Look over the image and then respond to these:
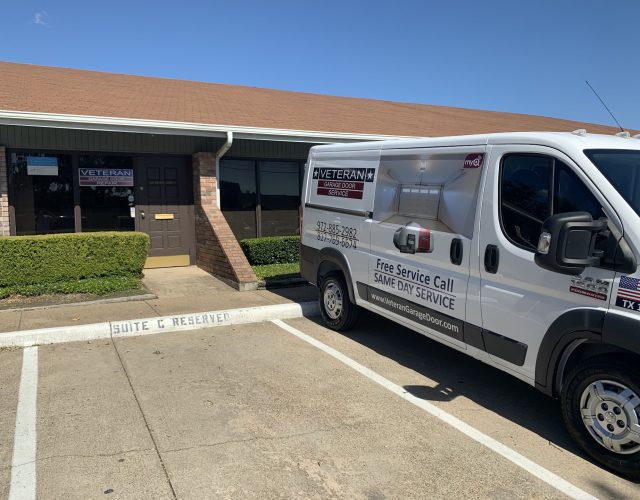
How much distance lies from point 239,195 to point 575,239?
902cm

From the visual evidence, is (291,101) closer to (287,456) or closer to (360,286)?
(360,286)

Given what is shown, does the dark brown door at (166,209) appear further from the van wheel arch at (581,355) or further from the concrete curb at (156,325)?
the van wheel arch at (581,355)

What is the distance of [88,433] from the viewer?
147 inches

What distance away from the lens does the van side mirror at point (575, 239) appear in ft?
10.6

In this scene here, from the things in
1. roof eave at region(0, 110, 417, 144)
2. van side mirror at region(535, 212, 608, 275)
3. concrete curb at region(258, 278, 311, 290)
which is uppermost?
roof eave at region(0, 110, 417, 144)

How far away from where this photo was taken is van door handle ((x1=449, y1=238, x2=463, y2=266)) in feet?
14.3

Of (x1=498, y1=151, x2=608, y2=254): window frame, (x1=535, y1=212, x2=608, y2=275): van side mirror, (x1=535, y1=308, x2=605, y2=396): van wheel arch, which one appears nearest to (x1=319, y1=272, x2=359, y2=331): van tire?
(x1=498, y1=151, x2=608, y2=254): window frame

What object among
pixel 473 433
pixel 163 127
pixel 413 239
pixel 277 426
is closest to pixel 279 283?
pixel 163 127

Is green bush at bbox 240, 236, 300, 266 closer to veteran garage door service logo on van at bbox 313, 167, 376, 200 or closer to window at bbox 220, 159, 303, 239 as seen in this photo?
window at bbox 220, 159, 303, 239

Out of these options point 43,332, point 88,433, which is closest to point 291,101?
point 43,332

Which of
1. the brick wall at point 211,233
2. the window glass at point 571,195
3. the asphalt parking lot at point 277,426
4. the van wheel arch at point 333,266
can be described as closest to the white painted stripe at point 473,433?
the asphalt parking lot at point 277,426

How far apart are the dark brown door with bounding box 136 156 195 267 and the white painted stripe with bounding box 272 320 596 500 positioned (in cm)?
605

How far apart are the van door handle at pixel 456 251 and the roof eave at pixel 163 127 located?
5.94m

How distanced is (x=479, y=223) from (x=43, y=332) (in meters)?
4.82
